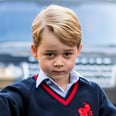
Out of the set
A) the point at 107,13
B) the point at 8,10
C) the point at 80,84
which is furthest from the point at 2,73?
the point at 80,84

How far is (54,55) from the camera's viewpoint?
2508mm

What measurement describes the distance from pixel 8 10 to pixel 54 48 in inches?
138

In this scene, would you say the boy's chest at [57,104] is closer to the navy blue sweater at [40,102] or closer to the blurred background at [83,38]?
the navy blue sweater at [40,102]

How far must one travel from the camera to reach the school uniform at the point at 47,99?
2496mm

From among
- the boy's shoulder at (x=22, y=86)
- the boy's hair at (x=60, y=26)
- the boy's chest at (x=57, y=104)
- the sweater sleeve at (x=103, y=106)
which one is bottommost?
the sweater sleeve at (x=103, y=106)

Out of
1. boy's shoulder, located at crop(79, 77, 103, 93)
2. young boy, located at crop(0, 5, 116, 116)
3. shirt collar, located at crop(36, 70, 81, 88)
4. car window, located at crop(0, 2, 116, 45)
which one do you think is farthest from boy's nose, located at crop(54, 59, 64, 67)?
car window, located at crop(0, 2, 116, 45)

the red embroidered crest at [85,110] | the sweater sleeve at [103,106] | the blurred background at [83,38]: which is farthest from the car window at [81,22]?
the red embroidered crest at [85,110]

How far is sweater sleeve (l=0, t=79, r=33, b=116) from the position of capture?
2447mm

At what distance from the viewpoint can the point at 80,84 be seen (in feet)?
8.82

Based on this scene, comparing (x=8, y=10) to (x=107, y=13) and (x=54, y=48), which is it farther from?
(x=54, y=48)

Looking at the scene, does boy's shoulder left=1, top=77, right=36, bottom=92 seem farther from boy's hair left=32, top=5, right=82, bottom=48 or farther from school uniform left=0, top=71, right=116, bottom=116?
boy's hair left=32, top=5, right=82, bottom=48

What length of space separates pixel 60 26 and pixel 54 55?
13 centimetres

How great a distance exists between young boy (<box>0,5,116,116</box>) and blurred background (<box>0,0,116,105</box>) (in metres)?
3.03

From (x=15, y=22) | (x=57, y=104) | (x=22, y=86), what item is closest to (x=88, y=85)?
(x=57, y=104)
